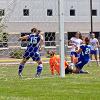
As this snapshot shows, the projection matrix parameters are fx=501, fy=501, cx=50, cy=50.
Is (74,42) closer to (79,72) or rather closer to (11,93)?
(79,72)

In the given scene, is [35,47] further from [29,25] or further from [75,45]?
[29,25]

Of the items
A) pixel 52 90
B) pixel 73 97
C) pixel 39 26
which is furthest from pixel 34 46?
pixel 39 26

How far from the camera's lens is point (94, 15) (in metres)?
57.9

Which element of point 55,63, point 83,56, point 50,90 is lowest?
point 50,90

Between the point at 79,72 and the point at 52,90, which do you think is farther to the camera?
the point at 79,72

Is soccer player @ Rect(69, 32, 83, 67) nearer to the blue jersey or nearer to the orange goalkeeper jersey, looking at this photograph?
the blue jersey

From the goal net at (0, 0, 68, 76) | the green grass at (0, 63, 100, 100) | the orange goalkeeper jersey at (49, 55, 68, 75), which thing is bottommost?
the green grass at (0, 63, 100, 100)

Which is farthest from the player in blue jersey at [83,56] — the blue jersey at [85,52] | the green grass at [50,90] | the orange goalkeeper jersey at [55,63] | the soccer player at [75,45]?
the green grass at [50,90]

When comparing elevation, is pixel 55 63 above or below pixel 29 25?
below

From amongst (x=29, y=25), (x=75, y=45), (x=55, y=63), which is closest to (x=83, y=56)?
(x=55, y=63)

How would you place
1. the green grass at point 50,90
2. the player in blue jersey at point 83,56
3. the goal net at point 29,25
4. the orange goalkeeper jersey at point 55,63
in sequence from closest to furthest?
the green grass at point 50,90 → the goal net at point 29,25 → the orange goalkeeper jersey at point 55,63 → the player in blue jersey at point 83,56

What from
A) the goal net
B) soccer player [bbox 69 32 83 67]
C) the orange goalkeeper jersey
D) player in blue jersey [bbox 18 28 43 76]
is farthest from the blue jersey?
player in blue jersey [bbox 18 28 43 76]

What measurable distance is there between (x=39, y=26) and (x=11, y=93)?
3901 centimetres

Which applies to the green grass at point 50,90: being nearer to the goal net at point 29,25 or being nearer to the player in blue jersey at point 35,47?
the goal net at point 29,25
